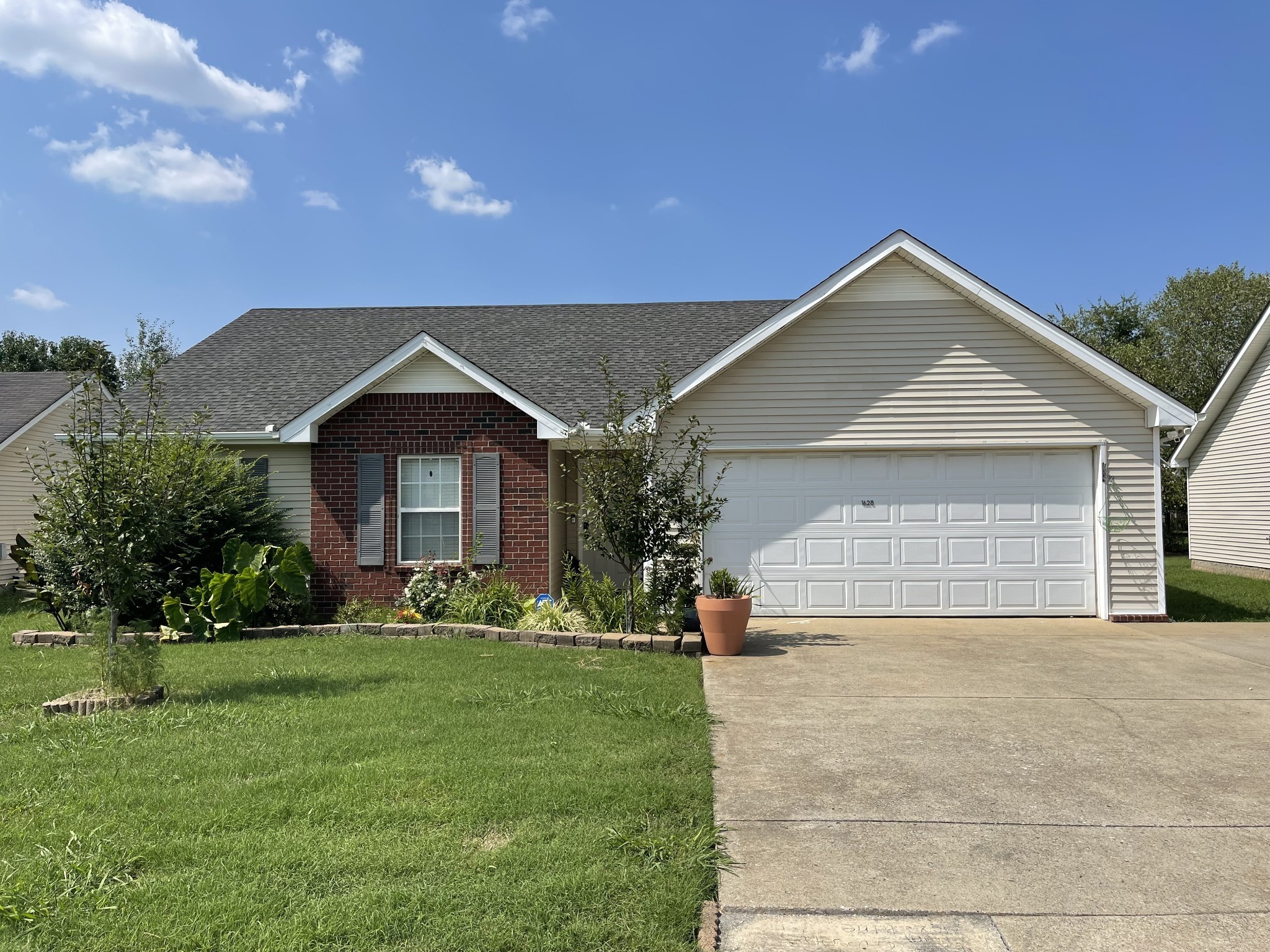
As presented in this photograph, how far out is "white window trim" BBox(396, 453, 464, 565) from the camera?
1246 centimetres

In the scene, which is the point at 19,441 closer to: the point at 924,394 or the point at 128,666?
the point at 128,666

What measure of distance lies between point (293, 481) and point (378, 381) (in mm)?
2219

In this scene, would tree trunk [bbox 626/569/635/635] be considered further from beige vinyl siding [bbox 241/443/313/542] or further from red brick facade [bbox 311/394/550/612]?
beige vinyl siding [bbox 241/443/313/542]

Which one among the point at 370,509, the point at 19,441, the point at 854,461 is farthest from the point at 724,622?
the point at 19,441

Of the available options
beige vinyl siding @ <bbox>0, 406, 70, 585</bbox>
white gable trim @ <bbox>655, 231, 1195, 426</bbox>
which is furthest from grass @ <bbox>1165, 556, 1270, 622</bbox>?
beige vinyl siding @ <bbox>0, 406, 70, 585</bbox>

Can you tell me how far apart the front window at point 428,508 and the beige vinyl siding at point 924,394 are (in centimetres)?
369

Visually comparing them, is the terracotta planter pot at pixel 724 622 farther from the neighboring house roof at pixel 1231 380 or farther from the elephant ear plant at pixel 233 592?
the neighboring house roof at pixel 1231 380

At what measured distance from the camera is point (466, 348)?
1612 cm

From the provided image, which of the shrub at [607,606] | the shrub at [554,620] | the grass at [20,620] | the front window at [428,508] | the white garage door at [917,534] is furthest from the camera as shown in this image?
the front window at [428,508]

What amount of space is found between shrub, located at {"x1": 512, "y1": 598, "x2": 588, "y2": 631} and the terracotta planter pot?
1690 mm

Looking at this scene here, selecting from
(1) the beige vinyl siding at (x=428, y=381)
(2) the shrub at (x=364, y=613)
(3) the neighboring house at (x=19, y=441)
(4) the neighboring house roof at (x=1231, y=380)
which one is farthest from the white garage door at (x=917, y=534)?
(3) the neighboring house at (x=19, y=441)

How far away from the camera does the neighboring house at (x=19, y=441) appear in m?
18.7

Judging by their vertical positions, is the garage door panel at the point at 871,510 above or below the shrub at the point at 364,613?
above

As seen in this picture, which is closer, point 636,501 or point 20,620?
point 636,501
